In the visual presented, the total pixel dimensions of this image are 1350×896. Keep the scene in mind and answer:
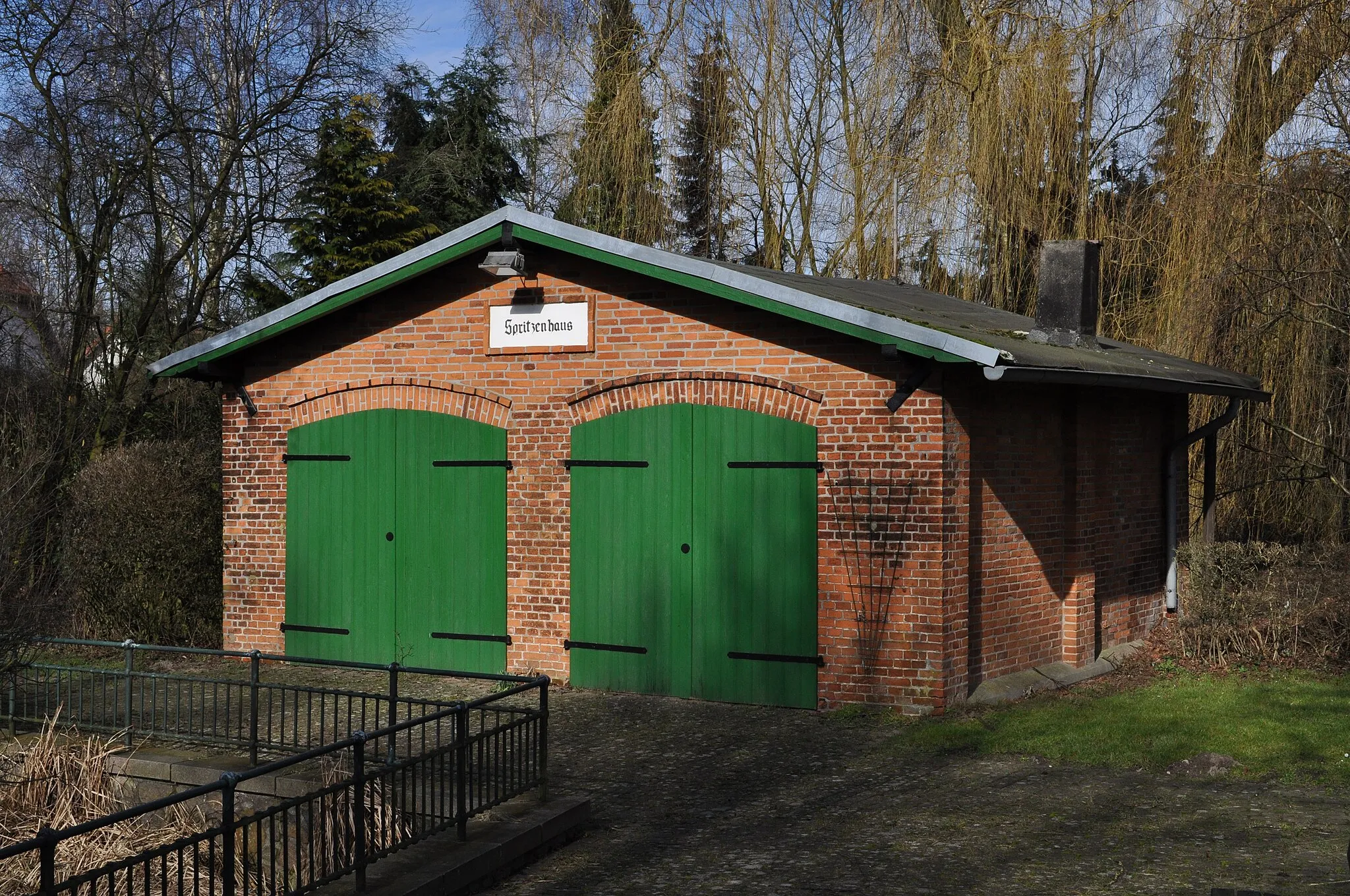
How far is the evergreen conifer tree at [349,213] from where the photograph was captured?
995 inches

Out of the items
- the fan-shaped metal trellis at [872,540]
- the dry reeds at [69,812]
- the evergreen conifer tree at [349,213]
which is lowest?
the dry reeds at [69,812]

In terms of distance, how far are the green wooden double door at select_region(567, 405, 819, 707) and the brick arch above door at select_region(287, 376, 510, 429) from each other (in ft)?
3.40

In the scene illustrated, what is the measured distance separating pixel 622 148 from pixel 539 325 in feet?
26.6

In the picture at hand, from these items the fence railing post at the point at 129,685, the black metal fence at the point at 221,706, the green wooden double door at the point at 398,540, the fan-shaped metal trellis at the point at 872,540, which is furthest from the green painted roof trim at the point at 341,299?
the fence railing post at the point at 129,685

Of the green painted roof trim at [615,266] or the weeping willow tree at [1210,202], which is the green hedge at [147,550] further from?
the weeping willow tree at [1210,202]

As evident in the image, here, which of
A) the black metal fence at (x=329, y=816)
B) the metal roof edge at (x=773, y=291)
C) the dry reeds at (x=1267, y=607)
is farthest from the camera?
the dry reeds at (x=1267, y=607)

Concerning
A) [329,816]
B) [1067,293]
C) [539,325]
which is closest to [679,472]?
[539,325]

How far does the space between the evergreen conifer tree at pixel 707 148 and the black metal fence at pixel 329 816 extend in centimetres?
1361

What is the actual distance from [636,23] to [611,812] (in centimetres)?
1580

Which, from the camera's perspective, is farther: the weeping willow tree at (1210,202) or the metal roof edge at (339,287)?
the weeping willow tree at (1210,202)

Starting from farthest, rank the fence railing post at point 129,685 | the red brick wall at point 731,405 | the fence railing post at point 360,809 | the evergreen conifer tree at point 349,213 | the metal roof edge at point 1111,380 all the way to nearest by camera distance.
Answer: the evergreen conifer tree at point 349,213
the red brick wall at point 731,405
the metal roof edge at point 1111,380
the fence railing post at point 129,685
the fence railing post at point 360,809

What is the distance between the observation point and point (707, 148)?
70.5ft

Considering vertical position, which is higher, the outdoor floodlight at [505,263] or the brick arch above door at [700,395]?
the outdoor floodlight at [505,263]

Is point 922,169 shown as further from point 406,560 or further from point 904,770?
point 904,770
